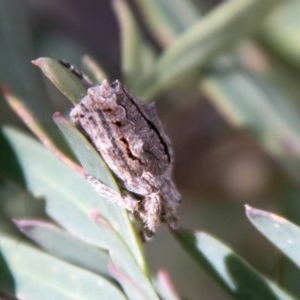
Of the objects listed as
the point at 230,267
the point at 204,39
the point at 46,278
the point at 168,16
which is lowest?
the point at 230,267

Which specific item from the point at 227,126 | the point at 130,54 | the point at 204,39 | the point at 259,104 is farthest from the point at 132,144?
the point at 227,126

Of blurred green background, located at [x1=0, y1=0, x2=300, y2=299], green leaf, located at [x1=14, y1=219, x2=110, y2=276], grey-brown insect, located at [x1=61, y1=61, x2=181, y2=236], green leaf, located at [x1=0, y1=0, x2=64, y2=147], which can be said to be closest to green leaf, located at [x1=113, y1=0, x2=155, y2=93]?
blurred green background, located at [x1=0, y1=0, x2=300, y2=299]

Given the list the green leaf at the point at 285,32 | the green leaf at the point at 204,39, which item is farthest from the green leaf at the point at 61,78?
the green leaf at the point at 285,32

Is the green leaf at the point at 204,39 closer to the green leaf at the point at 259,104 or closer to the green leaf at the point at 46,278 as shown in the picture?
the green leaf at the point at 259,104

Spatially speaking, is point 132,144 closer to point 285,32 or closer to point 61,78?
point 61,78

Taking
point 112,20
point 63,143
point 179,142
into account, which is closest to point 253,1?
point 179,142

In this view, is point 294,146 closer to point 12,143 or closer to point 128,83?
point 128,83

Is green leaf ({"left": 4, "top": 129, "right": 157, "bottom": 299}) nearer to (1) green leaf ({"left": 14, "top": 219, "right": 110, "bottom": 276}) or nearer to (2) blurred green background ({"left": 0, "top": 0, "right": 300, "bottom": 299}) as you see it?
(1) green leaf ({"left": 14, "top": 219, "right": 110, "bottom": 276})
